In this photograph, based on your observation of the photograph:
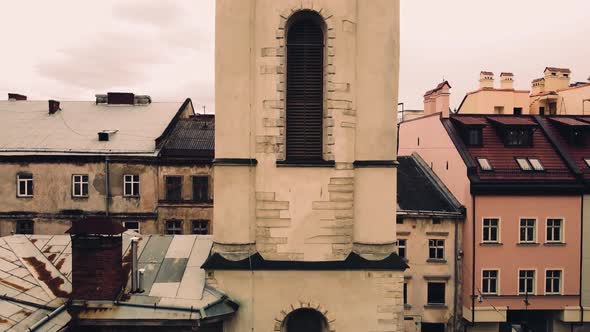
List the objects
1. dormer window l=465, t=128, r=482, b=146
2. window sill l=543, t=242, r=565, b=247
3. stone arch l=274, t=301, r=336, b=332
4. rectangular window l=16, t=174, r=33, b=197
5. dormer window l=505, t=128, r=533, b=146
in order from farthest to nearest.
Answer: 1. rectangular window l=16, t=174, r=33, b=197
2. dormer window l=505, t=128, r=533, b=146
3. dormer window l=465, t=128, r=482, b=146
4. window sill l=543, t=242, r=565, b=247
5. stone arch l=274, t=301, r=336, b=332

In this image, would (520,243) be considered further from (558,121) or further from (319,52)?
(319,52)

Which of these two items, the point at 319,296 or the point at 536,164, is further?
the point at 536,164

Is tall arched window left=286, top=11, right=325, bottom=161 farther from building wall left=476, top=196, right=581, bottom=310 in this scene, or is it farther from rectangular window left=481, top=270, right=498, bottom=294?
rectangular window left=481, top=270, right=498, bottom=294

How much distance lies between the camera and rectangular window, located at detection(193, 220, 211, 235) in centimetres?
3297

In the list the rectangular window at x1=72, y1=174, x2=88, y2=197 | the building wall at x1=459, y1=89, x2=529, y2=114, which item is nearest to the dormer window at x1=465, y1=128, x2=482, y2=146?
the building wall at x1=459, y1=89, x2=529, y2=114

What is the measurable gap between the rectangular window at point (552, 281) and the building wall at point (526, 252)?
0.91ft

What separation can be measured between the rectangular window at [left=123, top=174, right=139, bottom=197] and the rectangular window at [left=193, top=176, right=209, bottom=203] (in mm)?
3873

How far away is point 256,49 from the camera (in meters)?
13.2

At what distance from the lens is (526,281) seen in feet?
89.1

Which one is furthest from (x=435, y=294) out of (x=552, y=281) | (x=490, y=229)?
(x=552, y=281)

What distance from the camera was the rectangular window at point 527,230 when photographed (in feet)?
89.5

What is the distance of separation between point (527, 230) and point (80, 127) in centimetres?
3120

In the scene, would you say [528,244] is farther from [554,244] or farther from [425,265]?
[425,265]

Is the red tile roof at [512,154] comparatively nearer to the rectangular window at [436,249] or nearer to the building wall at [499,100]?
the rectangular window at [436,249]
